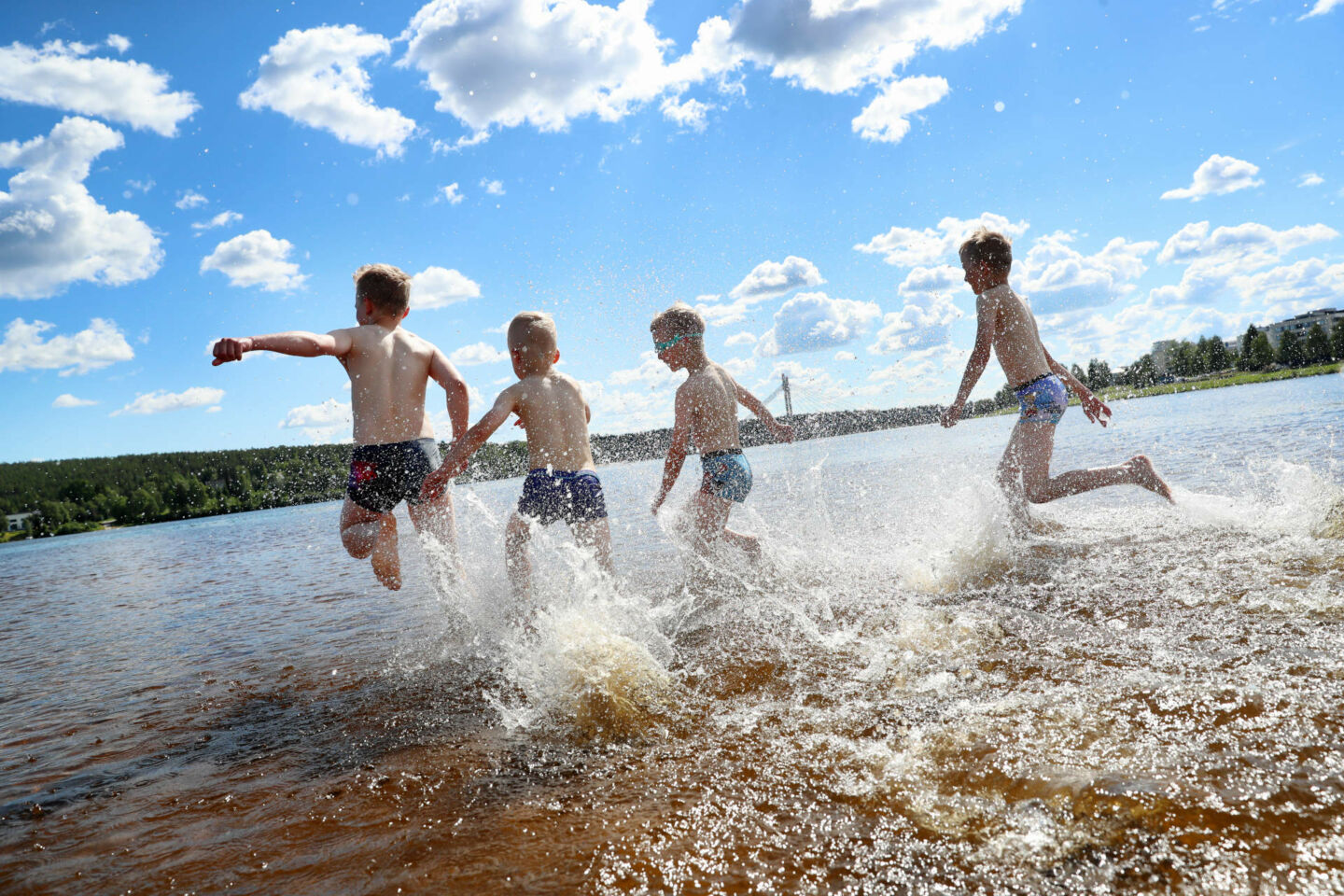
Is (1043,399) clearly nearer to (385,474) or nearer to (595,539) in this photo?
(595,539)

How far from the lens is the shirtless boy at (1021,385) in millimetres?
5340

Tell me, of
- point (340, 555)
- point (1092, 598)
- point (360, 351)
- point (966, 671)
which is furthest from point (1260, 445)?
point (340, 555)

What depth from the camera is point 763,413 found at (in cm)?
583

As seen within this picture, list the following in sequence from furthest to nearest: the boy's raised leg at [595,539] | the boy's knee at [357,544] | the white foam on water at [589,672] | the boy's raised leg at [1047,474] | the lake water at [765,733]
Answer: the boy's raised leg at [1047,474], the boy's knee at [357,544], the boy's raised leg at [595,539], the white foam on water at [589,672], the lake water at [765,733]

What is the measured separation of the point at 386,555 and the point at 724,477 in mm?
2490

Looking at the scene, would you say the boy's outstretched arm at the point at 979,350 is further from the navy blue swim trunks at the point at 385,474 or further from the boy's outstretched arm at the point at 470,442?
the navy blue swim trunks at the point at 385,474

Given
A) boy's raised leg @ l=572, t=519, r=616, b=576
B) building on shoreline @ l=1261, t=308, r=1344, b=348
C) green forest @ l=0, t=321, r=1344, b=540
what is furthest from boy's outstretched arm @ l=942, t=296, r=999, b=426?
building on shoreline @ l=1261, t=308, r=1344, b=348

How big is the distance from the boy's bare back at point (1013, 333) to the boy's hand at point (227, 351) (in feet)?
16.9

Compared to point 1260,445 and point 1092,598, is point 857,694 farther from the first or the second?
point 1260,445

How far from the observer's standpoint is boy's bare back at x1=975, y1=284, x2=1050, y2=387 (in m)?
5.46

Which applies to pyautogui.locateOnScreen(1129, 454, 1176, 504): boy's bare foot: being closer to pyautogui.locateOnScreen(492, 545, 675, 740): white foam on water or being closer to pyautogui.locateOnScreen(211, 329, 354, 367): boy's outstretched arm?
pyautogui.locateOnScreen(492, 545, 675, 740): white foam on water

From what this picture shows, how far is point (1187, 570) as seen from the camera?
13.1 feet

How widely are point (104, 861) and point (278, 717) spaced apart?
4.28 feet

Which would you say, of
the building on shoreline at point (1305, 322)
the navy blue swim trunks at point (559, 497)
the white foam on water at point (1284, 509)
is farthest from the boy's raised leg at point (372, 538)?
the building on shoreline at point (1305, 322)
